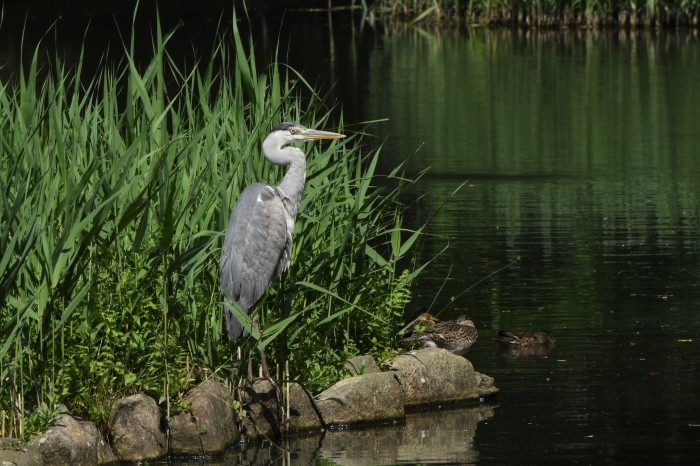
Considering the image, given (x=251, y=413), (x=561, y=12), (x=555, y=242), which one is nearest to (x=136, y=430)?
(x=251, y=413)

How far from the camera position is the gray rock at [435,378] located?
9.64 meters

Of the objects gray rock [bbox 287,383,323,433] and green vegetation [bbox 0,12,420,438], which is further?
gray rock [bbox 287,383,323,433]

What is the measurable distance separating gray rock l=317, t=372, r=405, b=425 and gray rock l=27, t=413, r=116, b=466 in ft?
5.03

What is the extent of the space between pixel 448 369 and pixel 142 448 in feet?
7.24

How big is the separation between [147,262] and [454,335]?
3239 mm

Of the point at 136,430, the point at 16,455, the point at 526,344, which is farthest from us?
the point at 526,344

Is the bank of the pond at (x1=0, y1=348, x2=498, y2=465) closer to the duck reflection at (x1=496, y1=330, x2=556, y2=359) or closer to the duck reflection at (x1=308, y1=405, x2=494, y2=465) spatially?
the duck reflection at (x1=308, y1=405, x2=494, y2=465)

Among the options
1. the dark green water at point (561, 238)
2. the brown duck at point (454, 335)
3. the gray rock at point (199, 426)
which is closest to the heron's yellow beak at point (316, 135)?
the gray rock at point (199, 426)

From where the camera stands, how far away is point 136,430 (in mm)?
8328

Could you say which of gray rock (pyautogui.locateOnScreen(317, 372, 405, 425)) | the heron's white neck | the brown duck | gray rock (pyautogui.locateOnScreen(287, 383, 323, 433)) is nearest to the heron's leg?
gray rock (pyautogui.locateOnScreen(287, 383, 323, 433))

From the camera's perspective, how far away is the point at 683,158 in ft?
72.0

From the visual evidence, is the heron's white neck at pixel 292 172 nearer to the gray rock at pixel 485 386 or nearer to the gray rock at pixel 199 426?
the gray rock at pixel 199 426

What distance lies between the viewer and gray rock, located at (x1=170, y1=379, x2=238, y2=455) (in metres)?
8.46

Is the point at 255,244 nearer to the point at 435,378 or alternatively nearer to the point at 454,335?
the point at 435,378
